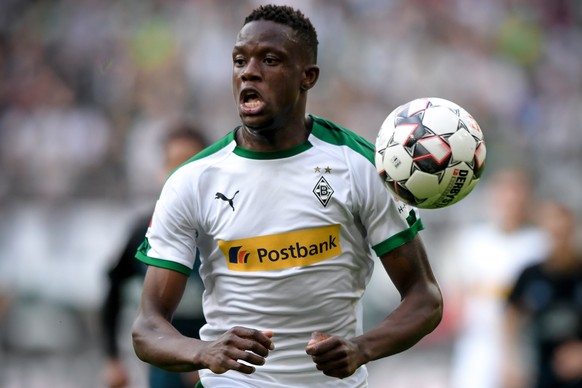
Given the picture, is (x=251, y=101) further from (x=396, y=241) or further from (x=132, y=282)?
(x=132, y=282)

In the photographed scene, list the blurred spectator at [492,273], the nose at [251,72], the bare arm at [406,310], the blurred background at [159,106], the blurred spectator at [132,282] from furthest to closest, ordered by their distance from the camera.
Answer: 1. the blurred background at [159,106]
2. the blurred spectator at [492,273]
3. the blurred spectator at [132,282]
4. the nose at [251,72]
5. the bare arm at [406,310]

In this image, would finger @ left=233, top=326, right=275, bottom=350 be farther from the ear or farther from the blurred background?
the blurred background

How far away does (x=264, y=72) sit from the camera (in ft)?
15.6

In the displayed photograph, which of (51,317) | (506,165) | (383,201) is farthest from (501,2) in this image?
(383,201)

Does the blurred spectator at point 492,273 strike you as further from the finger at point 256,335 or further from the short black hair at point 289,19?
the finger at point 256,335

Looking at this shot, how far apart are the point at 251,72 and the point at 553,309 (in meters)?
4.79

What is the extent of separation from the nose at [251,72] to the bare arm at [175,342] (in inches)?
35.0

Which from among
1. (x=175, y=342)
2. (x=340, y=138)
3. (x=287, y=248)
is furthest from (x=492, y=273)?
(x=175, y=342)

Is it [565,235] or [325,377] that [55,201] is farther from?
[325,377]

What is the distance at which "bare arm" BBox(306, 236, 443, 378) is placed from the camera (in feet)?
15.1

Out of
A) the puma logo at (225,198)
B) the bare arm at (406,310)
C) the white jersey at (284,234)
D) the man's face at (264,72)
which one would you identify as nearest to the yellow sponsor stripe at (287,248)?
the white jersey at (284,234)

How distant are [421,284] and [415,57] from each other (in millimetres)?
9256

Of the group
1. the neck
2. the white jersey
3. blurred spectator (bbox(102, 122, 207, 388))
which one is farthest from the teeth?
blurred spectator (bbox(102, 122, 207, 388))

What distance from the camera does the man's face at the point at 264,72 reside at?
15.6 feet
